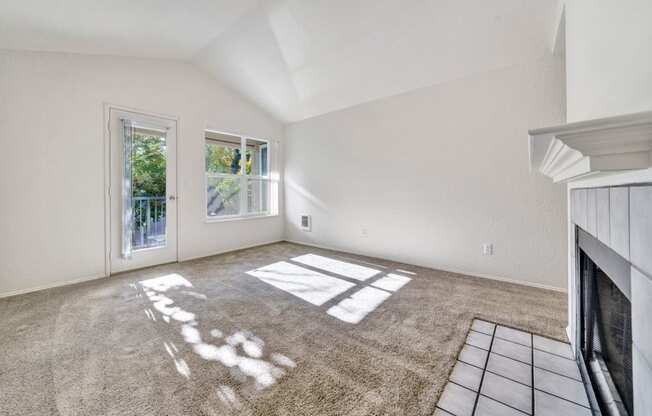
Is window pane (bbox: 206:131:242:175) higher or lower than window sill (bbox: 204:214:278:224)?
higher

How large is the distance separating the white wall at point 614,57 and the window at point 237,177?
4.17 m

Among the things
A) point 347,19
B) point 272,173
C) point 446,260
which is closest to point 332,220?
point 272,173

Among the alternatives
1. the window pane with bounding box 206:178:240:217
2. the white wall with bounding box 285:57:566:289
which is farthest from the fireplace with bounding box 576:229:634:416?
the window pane with bounding box 206:178:240:217

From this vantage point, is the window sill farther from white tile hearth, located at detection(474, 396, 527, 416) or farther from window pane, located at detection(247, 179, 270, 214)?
white tile hearth, located at detection(474, 396, 527, 416)

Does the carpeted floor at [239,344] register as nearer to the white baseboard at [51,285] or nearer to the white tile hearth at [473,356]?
the white tile hearth at [473,356]

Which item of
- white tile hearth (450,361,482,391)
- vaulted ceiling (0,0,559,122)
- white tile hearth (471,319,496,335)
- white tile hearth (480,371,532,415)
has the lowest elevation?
white tile hearth (480,371,532,415)

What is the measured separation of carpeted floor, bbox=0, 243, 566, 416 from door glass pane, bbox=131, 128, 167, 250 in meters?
0.75

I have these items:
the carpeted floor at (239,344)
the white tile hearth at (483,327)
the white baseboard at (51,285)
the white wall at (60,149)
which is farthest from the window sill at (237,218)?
the white tile hearth at (483,327)

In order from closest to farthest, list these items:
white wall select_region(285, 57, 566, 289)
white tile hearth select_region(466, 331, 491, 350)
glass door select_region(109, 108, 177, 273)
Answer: white tile hearth select_region(466, 331, 491, 350), white wall select_region(285, 57, 566, 289), glass door select_region(109, 108, 177, 273)

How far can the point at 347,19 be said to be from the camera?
2623 mm

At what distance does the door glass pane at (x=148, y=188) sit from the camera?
3398 millimetres

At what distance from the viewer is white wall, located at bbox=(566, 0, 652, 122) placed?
1.85 ft

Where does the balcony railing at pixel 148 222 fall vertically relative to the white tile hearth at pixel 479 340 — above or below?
above

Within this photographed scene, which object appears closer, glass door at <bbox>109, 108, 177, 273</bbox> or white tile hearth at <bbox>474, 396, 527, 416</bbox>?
white tile hearth at <bbox>474, 396, 527, 416</bbox>
